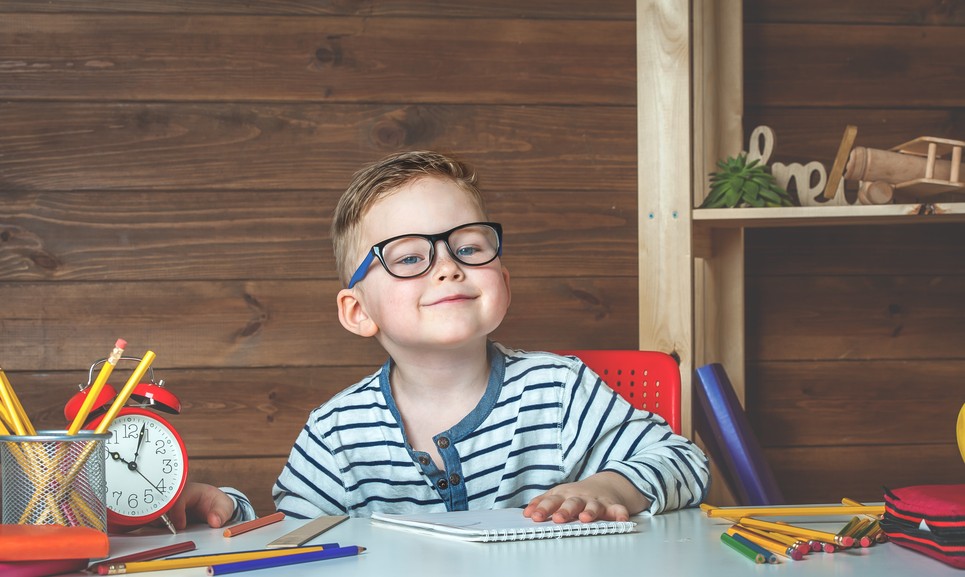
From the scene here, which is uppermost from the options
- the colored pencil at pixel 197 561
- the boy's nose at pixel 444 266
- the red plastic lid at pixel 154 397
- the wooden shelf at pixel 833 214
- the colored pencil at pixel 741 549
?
the wooden shelf at pixel 833 214

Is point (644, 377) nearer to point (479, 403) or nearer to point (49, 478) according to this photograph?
point (479, 403)

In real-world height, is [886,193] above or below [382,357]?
above

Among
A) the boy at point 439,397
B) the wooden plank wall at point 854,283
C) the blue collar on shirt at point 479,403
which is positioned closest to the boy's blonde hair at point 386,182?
the boy at point 439,397

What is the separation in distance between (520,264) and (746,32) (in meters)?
0.67

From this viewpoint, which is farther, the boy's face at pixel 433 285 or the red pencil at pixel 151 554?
the boy's face at pixel 433 285

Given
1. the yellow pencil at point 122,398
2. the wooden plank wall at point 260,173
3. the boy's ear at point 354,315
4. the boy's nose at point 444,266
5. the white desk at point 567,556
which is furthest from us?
the wooden plank wall at point 260,173

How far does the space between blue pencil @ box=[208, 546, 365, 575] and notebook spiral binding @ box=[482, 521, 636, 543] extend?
10 cm

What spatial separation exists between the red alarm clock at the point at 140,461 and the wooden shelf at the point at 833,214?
2.58ft

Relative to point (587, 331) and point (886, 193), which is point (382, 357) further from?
point (886, 193)

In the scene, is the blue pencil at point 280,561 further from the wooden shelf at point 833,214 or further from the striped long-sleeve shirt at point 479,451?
the wooden shelf at point 833,214

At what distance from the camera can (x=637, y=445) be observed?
0.88 metres

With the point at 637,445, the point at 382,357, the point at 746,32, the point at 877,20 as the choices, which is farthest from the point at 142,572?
the point at 877,20

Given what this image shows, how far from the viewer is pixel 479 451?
92cm

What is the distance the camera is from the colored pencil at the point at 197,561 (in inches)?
19.5
